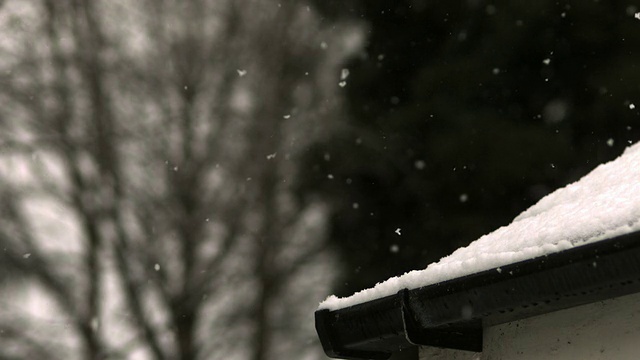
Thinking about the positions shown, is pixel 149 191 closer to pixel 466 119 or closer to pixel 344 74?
pixel 344 74

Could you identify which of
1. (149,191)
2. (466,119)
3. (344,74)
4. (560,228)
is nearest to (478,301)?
(560,228)

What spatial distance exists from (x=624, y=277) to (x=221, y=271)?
843cm

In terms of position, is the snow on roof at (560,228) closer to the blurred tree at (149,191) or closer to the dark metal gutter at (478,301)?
the dark metal gutter at (478,301)

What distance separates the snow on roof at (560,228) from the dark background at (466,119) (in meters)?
5.50

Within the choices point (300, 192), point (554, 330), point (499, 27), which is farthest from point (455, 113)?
point (554, 330)

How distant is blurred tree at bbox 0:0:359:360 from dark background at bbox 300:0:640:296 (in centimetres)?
75

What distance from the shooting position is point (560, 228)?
2621 millimetres

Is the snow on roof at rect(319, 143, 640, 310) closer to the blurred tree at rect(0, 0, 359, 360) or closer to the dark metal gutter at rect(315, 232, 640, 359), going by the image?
the dark metal gutter at rect(315, 232, 640, 359)

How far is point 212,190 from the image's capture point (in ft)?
36.0

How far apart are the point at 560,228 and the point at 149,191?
8514 millimetres

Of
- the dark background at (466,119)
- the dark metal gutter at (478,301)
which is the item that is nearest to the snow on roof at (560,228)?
the dark metal gutter at (478,301)

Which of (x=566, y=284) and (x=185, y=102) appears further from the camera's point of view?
(x=185, y=102)

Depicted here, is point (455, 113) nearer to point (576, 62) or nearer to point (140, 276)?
point (576, 62)

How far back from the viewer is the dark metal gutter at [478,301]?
2.39 metres
